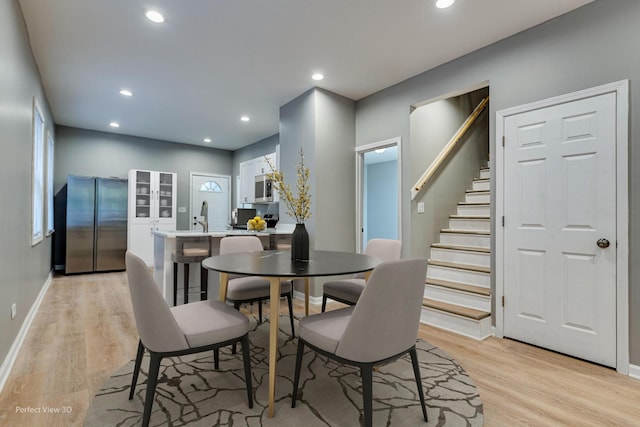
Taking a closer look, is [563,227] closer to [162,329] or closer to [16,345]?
[162,329]

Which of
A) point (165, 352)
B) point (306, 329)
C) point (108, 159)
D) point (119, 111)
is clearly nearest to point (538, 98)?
point (306, 329)

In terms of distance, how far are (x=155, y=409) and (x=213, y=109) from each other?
418cm

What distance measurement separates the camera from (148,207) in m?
6.32

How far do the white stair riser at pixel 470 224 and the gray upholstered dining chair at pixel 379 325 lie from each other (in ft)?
9.22

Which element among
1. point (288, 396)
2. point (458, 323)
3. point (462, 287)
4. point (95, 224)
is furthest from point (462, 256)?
point (95, 224)

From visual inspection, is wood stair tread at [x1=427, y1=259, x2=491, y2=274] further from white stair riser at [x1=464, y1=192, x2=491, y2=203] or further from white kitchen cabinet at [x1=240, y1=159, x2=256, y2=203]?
white kitchen cabinet at [x1=240, y1=159, x2=256, y2=203]

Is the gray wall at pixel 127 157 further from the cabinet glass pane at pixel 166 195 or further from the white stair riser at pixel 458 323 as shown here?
the white stair riser at pixel 458 323

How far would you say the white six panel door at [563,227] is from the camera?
2332 mm

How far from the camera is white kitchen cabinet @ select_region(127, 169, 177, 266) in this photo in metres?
6.12

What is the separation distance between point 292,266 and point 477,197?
3.42 m

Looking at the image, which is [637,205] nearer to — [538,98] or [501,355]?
[538,98]

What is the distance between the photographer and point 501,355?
2.52 metres

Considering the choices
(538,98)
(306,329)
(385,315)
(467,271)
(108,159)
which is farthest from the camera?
(108,159)

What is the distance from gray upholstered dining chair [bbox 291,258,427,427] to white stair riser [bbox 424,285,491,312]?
5.62 ft
